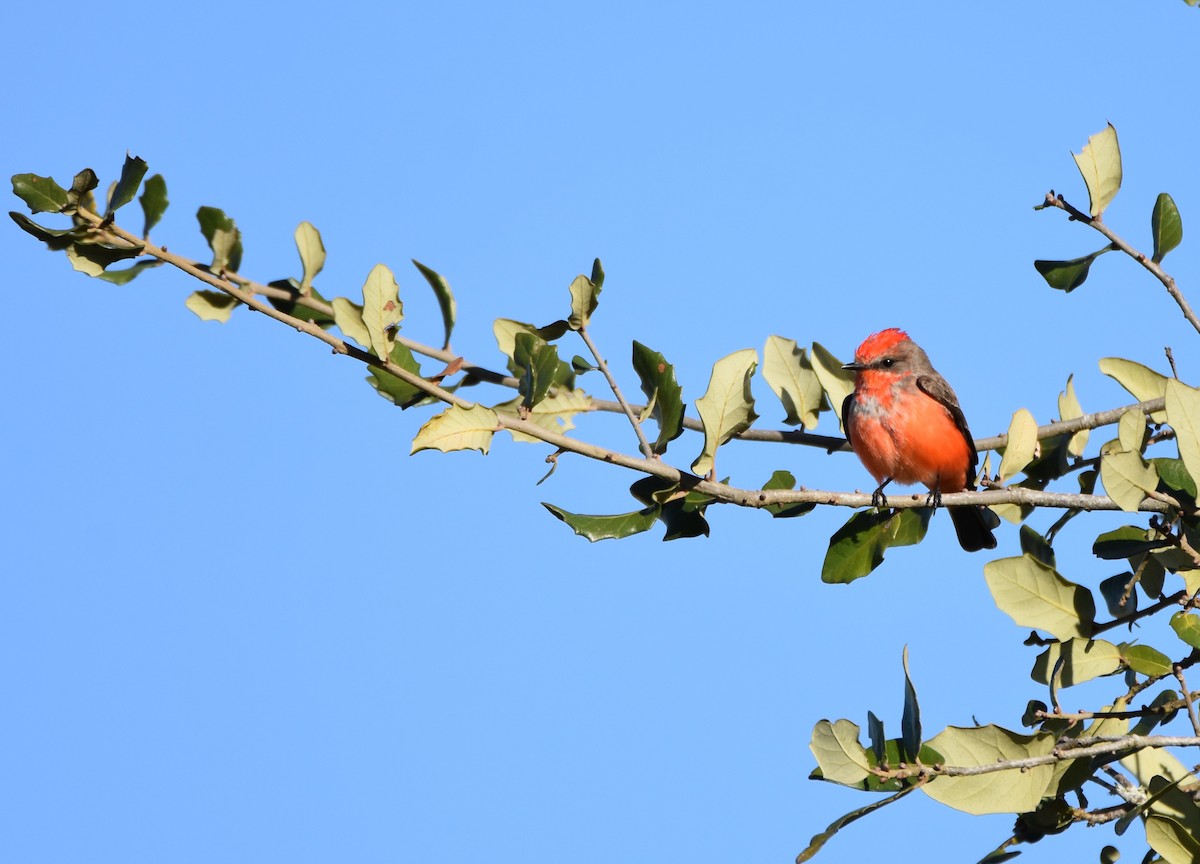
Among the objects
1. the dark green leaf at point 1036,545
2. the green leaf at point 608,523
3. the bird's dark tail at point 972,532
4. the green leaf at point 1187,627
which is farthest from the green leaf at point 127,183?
the bird's dark tail at point 972,532

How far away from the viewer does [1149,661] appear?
3.43m

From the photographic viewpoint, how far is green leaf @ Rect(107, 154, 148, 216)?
12.3 feet

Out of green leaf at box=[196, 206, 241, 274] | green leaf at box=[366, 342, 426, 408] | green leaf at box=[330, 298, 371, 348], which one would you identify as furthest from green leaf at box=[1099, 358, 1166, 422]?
green leaf at box=[196, 206, 241, 274]

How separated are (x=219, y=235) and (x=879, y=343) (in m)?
3.91

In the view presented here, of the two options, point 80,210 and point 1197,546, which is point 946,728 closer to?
point 1197,546

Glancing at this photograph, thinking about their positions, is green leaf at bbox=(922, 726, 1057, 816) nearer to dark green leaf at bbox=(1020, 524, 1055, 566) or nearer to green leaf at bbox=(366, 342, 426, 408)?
dark green leaf at bbox=(1020, 524, 1055, 566)

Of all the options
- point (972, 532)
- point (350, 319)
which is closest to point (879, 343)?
point (972, 532)

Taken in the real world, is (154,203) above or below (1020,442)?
above

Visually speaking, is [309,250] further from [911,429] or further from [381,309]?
[911,429]

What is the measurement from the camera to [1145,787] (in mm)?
3529

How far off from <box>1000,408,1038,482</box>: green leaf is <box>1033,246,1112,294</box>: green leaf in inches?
34.3

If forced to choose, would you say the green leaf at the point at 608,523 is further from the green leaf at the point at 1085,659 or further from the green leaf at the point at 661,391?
the green leaf at the point at 1085,659

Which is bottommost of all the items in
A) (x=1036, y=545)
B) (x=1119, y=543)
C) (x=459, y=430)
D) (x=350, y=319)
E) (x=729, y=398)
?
(x=1119, y=543)

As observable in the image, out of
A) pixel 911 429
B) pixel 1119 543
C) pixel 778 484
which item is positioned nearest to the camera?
pixel 778 484
